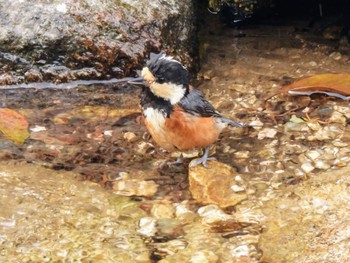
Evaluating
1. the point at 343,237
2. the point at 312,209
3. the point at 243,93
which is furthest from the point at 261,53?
the point at 343,237

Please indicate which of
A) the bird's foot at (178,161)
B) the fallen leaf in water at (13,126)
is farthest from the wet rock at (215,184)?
the fallen leaf in water at (13,126)

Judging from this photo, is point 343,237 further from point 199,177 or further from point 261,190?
point 199,177

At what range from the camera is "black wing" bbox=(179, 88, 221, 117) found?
5.16 meters

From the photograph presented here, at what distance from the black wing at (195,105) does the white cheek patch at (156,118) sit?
0.19m

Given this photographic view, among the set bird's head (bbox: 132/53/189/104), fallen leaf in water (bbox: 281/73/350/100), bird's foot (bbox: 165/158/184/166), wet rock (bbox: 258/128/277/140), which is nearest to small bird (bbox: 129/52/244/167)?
bird's head (bbox: 132/53/189/104)

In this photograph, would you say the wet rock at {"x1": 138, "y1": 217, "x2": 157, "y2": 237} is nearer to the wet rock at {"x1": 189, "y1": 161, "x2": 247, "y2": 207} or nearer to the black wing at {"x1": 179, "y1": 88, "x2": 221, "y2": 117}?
the wet rock at {"x1": 189, "y1": 161, "x2": 247, "y2": 207}

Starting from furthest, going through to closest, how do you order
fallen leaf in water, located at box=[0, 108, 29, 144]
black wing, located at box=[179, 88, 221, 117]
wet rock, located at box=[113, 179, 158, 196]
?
fallen leaf in water, located at box=[0, 108, 29, 144], black wing, located at box=[179, 88, 221, 117], wet rock, located at box=[113, 179, 158, 196]

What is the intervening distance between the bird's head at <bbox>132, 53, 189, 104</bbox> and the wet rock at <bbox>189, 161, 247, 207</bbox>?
0.57m

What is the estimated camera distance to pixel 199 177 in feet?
16.8

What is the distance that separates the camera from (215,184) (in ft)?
16.6

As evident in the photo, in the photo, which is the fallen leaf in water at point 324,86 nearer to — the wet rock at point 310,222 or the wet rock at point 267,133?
the wet rock at point 267,133

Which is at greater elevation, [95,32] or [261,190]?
[95,32]

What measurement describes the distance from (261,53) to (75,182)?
279cm

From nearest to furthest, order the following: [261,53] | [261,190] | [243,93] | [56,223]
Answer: [56,223] → [261,190] → [243,93] → [261,53]
